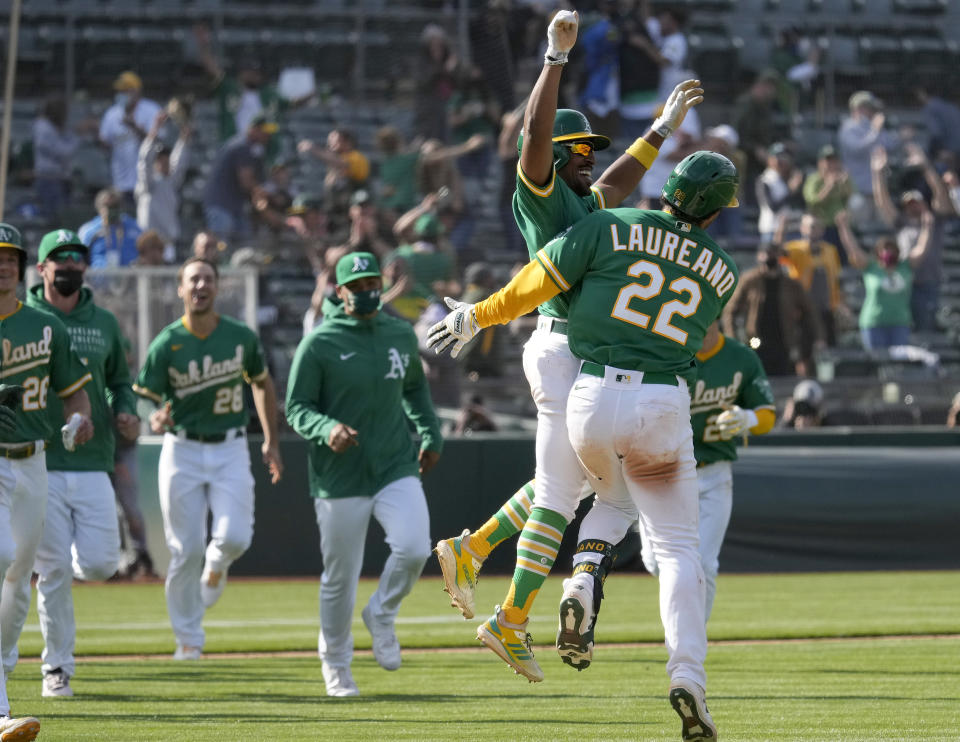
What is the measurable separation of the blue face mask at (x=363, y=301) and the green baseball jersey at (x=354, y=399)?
98mm

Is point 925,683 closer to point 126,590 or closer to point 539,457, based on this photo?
point 539,457

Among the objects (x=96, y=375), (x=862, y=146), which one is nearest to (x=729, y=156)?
(x=862, y=146)

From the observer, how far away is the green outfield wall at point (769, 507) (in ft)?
51.2

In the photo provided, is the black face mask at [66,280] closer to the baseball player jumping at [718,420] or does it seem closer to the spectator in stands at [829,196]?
the baseball player jumping at [718,420]

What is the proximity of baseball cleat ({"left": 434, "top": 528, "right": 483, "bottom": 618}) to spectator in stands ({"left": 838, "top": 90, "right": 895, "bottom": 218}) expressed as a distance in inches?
598

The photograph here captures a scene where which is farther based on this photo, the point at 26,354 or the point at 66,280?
the point at 66,280

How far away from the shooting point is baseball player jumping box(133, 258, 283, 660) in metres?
10.7

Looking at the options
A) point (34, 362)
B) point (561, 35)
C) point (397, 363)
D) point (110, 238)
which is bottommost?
point (397, 363)

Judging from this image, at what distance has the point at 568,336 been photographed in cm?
664

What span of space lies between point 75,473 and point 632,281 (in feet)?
14.5

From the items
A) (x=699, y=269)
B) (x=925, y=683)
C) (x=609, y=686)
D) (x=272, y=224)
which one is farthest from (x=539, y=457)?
(x=272, y=224)

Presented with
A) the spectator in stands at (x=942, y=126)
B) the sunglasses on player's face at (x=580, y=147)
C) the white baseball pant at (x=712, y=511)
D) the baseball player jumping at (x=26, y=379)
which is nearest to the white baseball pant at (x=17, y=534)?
the baseball player jumping at (x=26, y=379)

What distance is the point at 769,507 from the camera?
15.7 metres

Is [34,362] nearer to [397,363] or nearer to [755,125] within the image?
[397,363]
